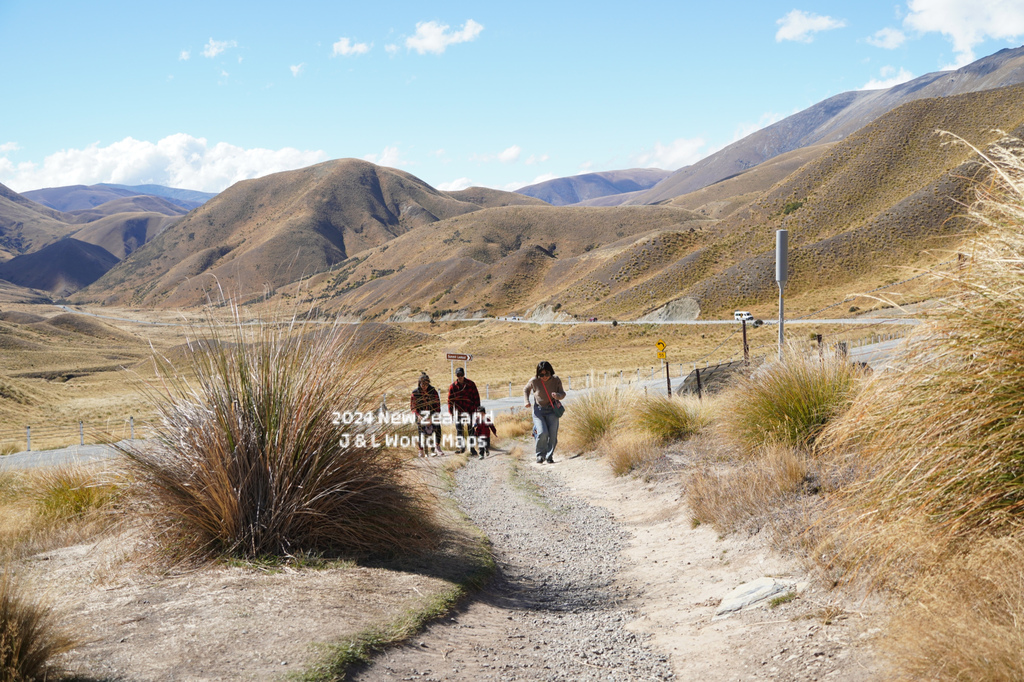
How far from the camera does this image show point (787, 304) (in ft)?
221

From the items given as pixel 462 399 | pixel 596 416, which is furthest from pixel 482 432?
pixel 596 416

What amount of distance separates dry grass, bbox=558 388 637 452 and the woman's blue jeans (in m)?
0.76

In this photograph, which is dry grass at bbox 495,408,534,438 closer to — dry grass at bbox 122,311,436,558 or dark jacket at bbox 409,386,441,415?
dark jacket at bbox 409,386,441,415

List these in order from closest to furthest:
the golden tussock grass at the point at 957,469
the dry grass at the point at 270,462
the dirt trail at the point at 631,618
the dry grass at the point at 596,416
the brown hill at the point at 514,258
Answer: the golden tussock grass at the point at 957,469, the dirt trail at the point at 631,618, the dry grass at the point at 270,462, the dry grass at the point at 596,416, the brown hill at the point at 514,258

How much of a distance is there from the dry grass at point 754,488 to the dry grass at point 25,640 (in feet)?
15.8

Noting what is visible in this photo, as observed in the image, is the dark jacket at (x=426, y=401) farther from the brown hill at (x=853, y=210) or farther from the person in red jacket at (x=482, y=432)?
the brown hill at (x=853, y=210)

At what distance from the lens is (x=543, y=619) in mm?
5082

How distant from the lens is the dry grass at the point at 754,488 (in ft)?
19.4

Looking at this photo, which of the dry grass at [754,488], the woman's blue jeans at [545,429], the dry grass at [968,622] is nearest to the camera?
the dry grass at [968,622]

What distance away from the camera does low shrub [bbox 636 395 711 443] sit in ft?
34.4

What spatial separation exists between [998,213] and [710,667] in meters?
3.07

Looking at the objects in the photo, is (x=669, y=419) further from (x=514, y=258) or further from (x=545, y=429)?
(x=514, y=258)

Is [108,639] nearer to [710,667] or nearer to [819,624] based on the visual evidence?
[710,667]

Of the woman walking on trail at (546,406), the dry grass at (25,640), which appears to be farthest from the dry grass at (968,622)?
the woman walking on trail at (546,406)
